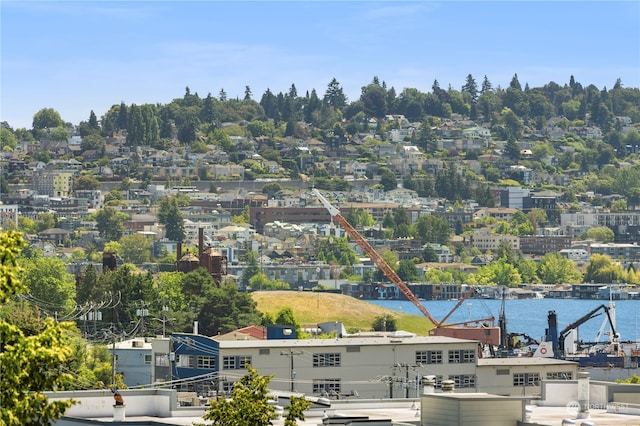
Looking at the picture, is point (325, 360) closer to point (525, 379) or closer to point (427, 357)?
point (427, 357)

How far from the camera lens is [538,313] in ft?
573

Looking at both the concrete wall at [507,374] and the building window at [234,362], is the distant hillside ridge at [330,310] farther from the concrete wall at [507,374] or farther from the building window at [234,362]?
the building window at [234,362]

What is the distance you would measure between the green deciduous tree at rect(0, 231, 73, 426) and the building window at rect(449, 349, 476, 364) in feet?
120

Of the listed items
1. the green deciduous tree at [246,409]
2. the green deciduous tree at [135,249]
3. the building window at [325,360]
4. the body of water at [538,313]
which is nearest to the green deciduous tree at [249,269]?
the green deciduous tree at [135,249]

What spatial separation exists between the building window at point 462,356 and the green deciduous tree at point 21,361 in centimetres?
3671

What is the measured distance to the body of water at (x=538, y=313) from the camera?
154000 mm

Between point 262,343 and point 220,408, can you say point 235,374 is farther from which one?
point 220,408

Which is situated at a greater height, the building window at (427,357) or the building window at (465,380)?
the building window at (427,357)

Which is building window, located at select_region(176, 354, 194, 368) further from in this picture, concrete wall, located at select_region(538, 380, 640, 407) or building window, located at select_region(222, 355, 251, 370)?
concrete wall, located at select_region(538, 380, 640, 407)

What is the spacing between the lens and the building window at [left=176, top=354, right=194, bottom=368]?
2103 inches

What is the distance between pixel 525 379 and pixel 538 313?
404ft

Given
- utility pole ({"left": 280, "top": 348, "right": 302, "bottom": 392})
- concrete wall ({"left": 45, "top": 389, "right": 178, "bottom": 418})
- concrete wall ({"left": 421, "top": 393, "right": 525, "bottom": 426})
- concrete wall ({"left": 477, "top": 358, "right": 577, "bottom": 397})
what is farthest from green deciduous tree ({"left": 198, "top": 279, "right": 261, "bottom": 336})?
concrete wall ({"left": 421, "top": 393, "right": 525, "bottom": 426})

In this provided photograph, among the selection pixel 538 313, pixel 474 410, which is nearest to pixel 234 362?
pixel 474 410

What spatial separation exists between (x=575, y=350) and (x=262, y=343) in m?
50.6
